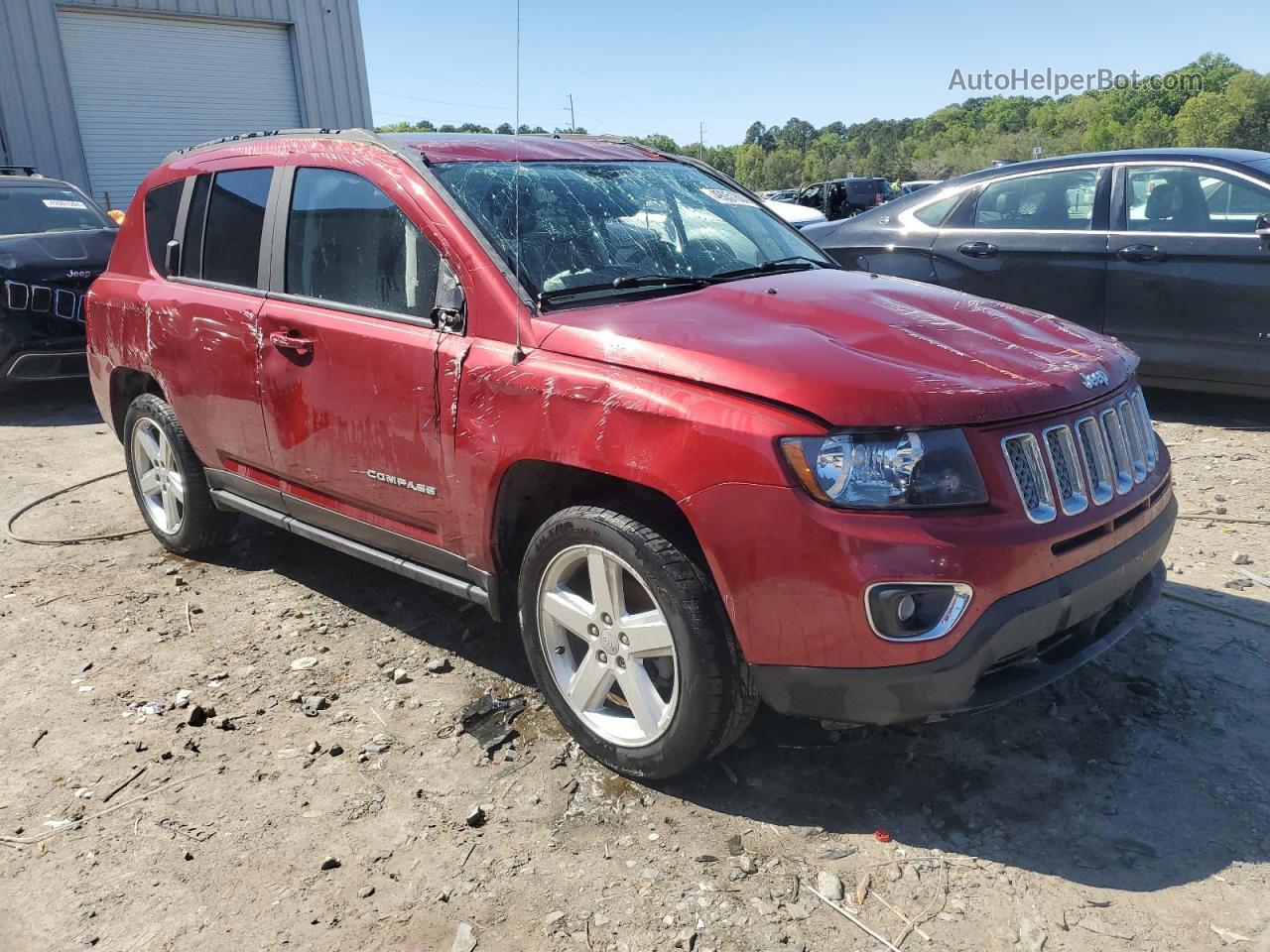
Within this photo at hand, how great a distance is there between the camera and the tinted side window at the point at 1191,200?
18.6 ft

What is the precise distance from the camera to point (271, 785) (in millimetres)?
2922

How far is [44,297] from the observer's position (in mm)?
7852

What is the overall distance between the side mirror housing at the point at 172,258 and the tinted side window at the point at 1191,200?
5.31 metres

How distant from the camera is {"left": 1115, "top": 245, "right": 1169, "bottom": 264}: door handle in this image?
19.4 ft

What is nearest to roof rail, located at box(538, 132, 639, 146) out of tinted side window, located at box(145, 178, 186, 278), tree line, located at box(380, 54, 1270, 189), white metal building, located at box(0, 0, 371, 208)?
tinted side window, located at box(145, 178, 186, 278)

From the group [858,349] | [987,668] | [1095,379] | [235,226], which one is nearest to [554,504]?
[858,349]

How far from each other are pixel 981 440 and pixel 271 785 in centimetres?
219

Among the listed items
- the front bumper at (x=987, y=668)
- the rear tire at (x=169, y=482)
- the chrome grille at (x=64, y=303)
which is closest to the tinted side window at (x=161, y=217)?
the rear tire at (x=169, y=482)

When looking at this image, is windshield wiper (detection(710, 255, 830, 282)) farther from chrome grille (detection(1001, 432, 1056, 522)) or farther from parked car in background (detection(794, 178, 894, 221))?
parked car in background (detection(794, 178, 894, 221))

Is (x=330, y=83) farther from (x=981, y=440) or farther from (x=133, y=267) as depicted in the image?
(x=981, y=440)

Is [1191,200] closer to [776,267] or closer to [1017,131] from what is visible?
[776,267]

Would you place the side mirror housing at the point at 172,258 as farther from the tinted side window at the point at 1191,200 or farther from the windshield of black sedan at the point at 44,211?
the tinted side window at the point at 1191,200

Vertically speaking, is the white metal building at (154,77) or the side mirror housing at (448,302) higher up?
the white metal building at (154,77)

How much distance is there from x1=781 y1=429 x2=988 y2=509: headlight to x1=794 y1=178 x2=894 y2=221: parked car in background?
24.5m
